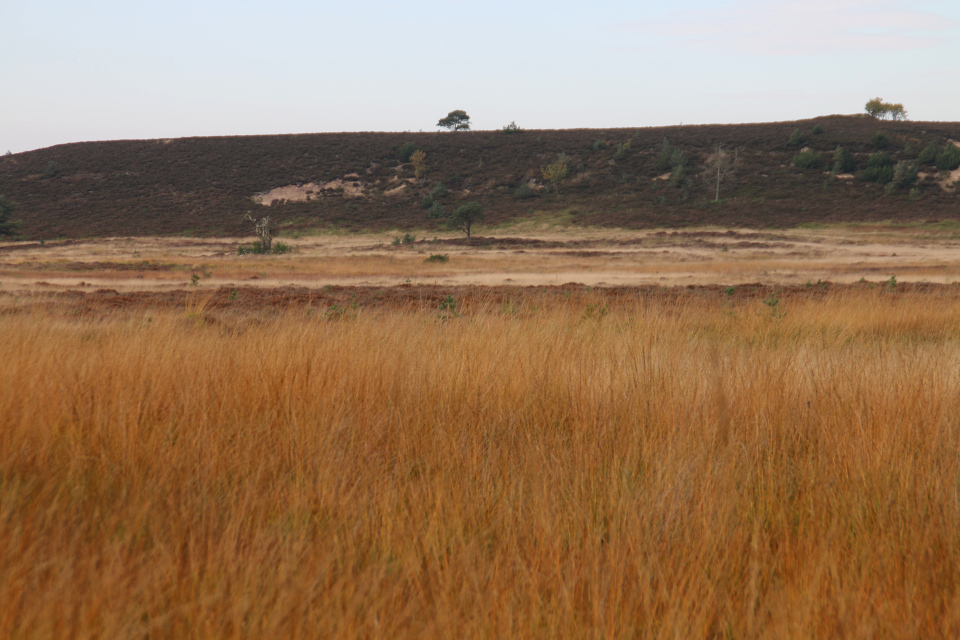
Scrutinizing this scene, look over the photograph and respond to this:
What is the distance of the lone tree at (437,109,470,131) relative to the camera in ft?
258

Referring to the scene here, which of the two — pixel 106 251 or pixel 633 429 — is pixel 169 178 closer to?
pixel 106 251

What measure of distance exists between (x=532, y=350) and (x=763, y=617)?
2850 mm

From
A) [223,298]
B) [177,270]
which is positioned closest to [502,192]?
[177,270]

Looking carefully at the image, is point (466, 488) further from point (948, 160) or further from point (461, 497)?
point (948, 160)

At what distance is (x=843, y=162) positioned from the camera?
172 ft

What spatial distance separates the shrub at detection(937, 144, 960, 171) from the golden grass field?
199 feet

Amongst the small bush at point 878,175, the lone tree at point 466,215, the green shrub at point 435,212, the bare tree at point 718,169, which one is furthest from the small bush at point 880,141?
the green shrub at point 435,212

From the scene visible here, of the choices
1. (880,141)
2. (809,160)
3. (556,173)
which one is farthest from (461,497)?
(880,141)

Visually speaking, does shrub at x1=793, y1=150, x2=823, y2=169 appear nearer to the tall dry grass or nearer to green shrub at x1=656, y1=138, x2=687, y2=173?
green shrub at x1=656, y1=138, x2=687, y2=173

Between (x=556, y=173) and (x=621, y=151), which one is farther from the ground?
(x=621, y=151)

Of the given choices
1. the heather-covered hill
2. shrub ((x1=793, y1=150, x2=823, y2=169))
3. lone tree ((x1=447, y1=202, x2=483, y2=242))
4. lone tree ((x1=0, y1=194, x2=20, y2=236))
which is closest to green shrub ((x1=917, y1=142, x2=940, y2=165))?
the heather-covered hill

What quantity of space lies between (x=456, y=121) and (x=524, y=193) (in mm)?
29913

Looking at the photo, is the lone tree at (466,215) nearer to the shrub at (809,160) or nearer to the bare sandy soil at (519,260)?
the bare sandy soil at (519,260)

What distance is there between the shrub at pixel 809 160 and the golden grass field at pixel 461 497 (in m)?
58.3
